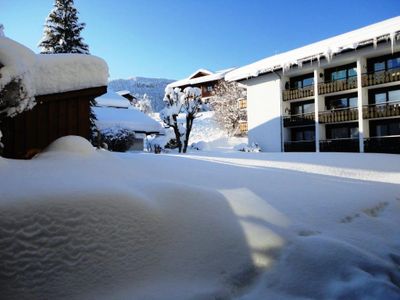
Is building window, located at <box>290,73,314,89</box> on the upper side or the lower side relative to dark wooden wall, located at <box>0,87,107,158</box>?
upper

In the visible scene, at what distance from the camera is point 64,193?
299 cm

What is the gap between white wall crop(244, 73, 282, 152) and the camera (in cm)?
2631

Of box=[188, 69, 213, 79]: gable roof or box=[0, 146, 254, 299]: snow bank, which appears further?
box=[188, 69, 213, 79]: gable roof

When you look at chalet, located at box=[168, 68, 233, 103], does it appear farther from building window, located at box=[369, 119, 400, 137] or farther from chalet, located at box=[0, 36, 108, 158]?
chalet, located at box=[0, 36, 108, 158]

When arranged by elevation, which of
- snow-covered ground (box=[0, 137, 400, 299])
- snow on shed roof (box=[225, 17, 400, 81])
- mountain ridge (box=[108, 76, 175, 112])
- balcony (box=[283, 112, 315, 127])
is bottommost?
snow-covered ground (box=[0, 137, 400, 299])

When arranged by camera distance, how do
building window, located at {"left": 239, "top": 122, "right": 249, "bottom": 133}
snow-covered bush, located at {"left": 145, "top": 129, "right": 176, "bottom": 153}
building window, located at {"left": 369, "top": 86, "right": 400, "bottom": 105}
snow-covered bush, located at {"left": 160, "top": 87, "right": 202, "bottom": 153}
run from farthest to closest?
building window, located at {"left": 239, "top": 122, "right": 249, "bottom": 133}, snow-covered bush, located at {"left": 145, "top": 129, "right": 176, "bottom": 153}, snow-covered bush, located at {"left": 160, "top": 87, "right": 202, "bottom": 153}, building window, located at {"left": 369, "top": 86, "right": 400, "bottom": 105}

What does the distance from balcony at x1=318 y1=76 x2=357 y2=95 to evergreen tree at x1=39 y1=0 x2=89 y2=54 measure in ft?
53.5

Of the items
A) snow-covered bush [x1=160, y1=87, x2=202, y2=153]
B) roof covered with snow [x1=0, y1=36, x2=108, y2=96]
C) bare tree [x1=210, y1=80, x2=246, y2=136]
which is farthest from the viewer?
bare tree [x1=210, y1=80, x2=246, y2=136]

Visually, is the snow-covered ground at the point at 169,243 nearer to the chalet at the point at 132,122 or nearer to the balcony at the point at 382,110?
the chalet at the point at 132,122

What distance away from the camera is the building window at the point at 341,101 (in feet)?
75.2

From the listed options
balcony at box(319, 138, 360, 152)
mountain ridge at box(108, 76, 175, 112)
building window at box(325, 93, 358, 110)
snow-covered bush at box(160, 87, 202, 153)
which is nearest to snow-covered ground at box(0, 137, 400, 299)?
snow-covered bush at box(160, 87, 202, 153)

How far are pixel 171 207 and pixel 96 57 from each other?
456 cm

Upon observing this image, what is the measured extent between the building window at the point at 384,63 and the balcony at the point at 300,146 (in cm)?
629

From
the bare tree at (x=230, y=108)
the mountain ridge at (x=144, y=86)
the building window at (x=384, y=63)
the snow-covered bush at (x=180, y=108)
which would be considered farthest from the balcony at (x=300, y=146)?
the mountain ridge at (x=144, y=86)
